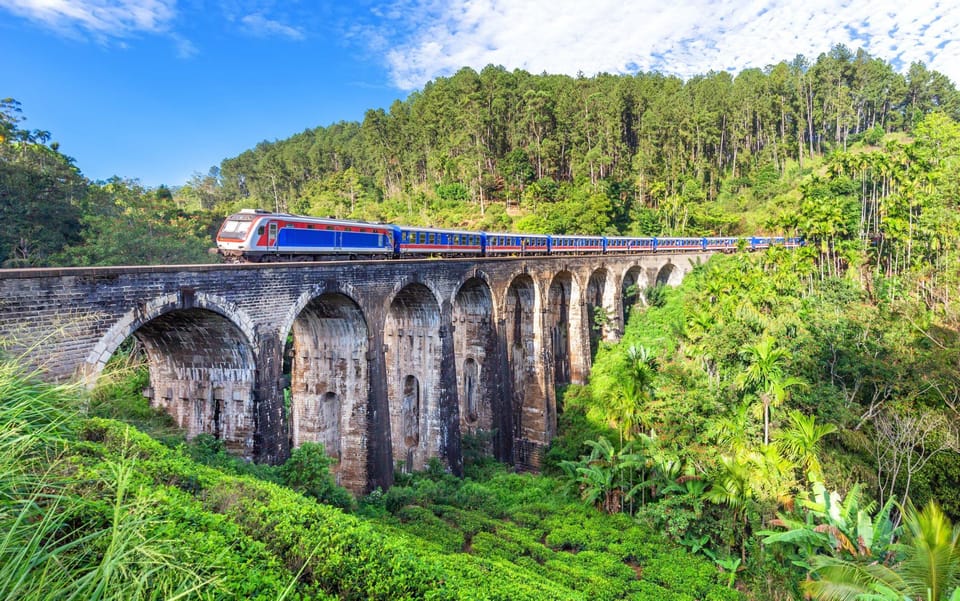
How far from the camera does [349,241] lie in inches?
677

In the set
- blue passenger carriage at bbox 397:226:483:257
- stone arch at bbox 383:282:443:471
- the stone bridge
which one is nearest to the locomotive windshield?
the stone bridge

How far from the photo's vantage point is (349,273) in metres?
14.7

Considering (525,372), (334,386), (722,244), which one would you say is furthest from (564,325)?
(722,244)

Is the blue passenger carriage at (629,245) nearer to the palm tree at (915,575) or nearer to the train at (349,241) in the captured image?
the train at (349,241)

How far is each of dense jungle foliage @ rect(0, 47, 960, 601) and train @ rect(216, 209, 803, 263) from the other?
4991 millimetres

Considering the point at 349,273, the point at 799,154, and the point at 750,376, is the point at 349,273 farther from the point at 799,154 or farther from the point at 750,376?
the point at 799,154

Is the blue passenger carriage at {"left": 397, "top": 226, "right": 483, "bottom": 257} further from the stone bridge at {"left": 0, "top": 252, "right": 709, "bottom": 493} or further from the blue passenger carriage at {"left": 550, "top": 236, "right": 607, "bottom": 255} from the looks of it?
the blue passenger carriage at {"left": 550, "top": 236, "right": 607, "bottom": 255}

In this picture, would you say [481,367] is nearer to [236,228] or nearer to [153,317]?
[236,228]

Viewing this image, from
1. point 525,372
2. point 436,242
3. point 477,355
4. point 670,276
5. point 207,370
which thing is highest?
point 436,242

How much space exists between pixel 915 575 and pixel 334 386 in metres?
14.4

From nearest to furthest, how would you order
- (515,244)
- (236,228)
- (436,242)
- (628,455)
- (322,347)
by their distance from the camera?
(236,228)
(322,347)
(628,455)
(436,242)
(515,244)

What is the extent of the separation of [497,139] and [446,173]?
8.02 m

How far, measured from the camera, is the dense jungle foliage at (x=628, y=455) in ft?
17.5

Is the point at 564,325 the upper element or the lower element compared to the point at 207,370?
lower
